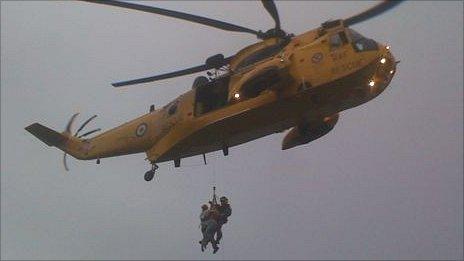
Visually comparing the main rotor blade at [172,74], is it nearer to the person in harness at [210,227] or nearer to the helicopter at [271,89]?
the helicopter at [271,89]

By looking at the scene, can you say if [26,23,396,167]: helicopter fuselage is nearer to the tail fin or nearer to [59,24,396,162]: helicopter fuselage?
[59,24,396,162]: helicopter fuselage

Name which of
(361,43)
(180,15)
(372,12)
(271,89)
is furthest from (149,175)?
(372,12)

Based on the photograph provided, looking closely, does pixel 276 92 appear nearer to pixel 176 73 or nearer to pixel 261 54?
pixel 261 54

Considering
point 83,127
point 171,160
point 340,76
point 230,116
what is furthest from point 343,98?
point 83,127

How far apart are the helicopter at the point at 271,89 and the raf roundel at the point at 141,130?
0.13 ft

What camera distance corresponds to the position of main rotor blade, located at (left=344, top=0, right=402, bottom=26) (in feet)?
46.0

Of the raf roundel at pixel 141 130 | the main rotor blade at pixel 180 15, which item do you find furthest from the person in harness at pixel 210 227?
the main rotor blade at pixel 180 15

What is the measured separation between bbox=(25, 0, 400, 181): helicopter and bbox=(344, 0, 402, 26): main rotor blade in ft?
0.13

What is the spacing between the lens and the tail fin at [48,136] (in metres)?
24.9

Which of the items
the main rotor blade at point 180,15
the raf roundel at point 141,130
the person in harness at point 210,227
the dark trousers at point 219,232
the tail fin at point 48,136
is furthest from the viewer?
the tail fin at point 48,136

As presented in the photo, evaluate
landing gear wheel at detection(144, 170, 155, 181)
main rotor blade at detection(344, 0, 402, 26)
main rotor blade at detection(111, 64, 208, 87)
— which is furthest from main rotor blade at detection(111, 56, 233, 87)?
main rotor blade at detection(344, 0, 402, 26)

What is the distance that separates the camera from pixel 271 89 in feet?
59.2

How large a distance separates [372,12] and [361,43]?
8.63 ft

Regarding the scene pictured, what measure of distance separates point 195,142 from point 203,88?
1.77 meters
